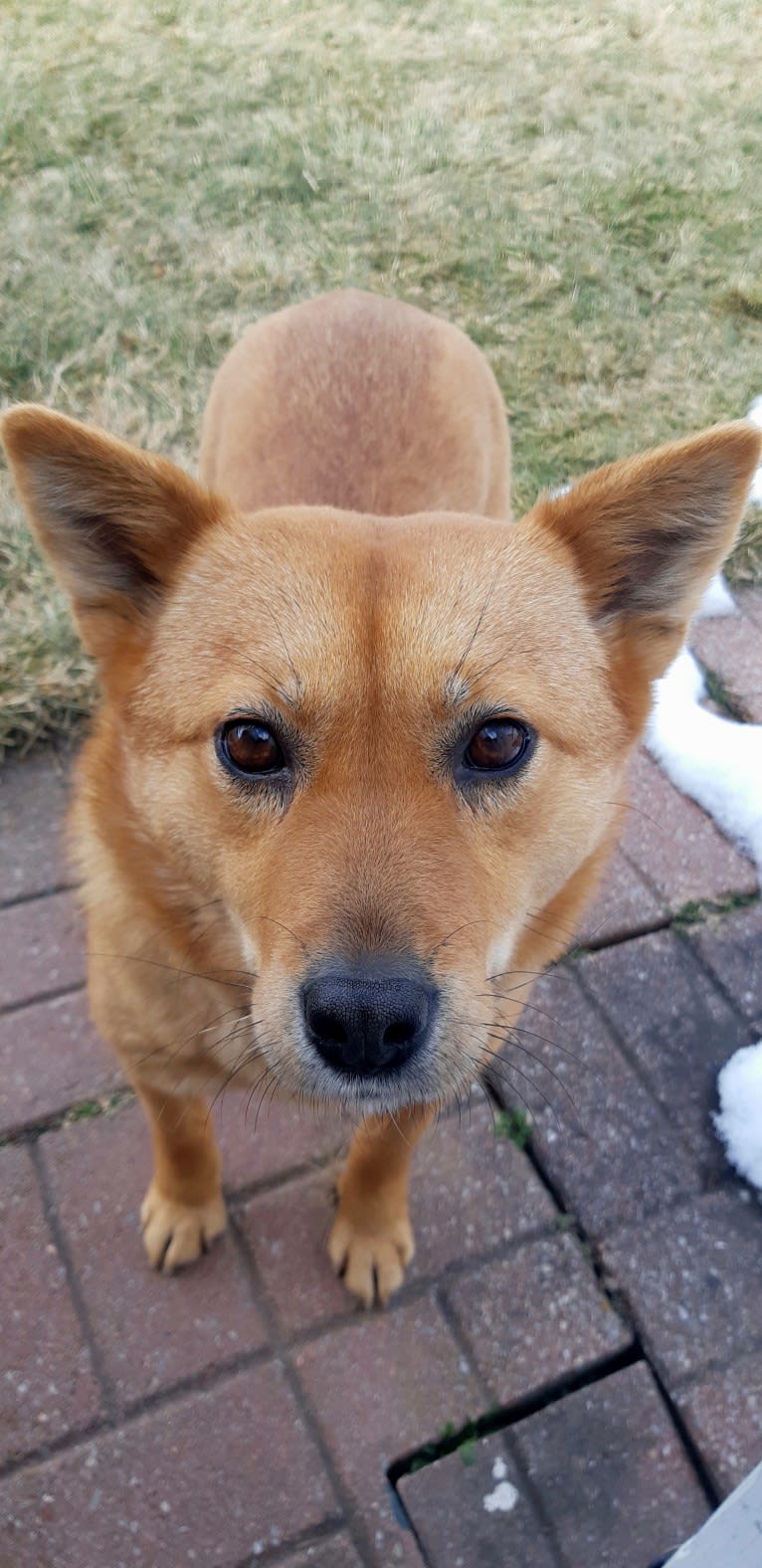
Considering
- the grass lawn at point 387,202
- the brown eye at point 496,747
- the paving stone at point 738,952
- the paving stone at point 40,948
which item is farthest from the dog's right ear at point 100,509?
the paving stone at point 738,952

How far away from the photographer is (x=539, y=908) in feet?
6.19

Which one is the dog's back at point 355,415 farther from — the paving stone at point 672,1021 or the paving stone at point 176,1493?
the paving stone at point 176,1493

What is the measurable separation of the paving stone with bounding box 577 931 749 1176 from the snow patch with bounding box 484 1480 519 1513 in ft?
2.77

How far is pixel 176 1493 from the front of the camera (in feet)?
6.62

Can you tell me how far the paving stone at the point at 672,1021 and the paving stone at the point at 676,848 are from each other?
0.18m

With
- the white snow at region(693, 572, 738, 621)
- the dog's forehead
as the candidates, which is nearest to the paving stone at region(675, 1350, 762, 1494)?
the dog's forehead

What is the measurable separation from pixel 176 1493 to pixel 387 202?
5176 mm

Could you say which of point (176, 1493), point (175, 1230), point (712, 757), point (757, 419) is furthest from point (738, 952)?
point (757, 419)

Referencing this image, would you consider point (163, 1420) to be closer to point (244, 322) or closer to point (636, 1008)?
point (636, 1008)

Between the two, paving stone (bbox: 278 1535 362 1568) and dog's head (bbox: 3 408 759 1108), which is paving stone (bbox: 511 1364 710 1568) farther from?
dog's head (bbox: 3 408 759 1108)

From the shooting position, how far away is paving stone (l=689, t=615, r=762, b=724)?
11.4 feet

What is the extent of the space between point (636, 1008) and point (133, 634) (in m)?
1.63

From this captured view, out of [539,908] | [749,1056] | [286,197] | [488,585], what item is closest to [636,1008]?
[749,1056]

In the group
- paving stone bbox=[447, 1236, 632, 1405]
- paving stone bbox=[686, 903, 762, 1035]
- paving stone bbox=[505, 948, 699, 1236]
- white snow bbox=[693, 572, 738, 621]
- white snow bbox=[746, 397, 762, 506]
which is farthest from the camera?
white snow bbox=[746, 397, 762, 506]
